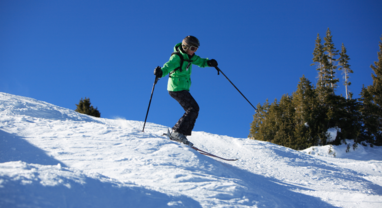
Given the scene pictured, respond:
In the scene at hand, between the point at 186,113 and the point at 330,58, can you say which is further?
the point at 330,58

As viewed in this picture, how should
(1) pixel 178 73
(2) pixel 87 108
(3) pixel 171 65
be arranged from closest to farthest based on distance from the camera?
(3) pixel 171 65
(1) pixel 178 73
(2) pixel 87 108

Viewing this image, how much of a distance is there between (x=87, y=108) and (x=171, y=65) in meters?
19.7

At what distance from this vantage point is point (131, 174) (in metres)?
2.62

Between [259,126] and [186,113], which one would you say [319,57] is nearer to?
[259,126]

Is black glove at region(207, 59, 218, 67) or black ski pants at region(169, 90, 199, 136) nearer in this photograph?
black ski pants at region(169, 90, 199, 136)

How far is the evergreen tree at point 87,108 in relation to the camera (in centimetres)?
2137

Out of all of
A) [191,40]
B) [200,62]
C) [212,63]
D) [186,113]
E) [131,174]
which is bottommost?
[131,174]

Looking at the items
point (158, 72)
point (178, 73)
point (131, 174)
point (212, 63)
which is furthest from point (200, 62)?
point (131, 174)

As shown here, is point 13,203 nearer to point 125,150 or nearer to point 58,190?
point 58,190

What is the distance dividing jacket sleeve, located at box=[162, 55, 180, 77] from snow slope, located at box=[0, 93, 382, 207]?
124 centimetres

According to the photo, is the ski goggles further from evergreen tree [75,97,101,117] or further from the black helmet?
evergreen tree [75,97,101,117]

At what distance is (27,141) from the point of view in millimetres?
3395

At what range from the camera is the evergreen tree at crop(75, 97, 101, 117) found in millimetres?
21373

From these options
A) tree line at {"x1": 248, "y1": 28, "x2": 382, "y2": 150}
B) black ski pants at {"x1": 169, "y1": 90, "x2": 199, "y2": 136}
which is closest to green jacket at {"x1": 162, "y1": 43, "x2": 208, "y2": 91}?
black ski pants at {"x1": 169, "y1": 90, "x2": 199, "y2": 136}
